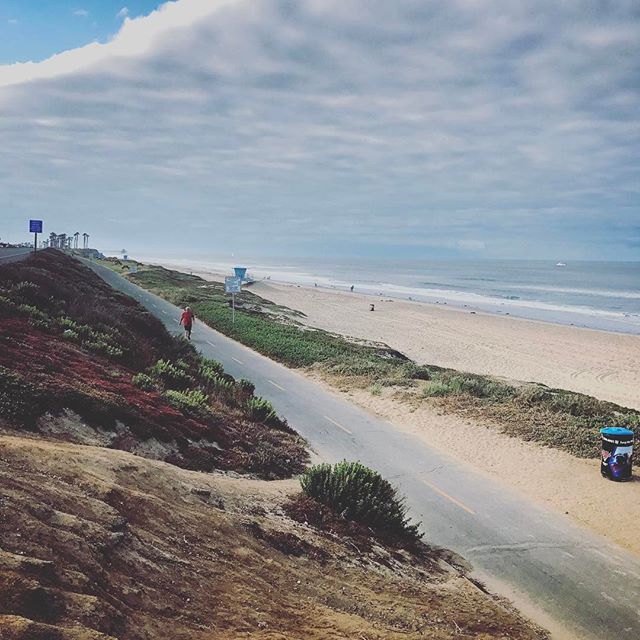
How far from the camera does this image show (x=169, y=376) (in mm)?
15727

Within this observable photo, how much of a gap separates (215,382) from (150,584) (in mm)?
12280

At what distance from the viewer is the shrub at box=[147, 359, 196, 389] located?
15391mm

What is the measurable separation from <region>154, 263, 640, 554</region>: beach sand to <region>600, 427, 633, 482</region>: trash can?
230 millimetres

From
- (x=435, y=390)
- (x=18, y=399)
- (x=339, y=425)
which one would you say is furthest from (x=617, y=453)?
(x=18, y=399)

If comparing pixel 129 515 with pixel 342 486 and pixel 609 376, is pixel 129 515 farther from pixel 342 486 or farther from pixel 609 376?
pixel 609 376

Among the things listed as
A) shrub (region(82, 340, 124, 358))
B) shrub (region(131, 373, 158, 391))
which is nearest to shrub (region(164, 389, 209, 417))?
shrub (region(131, 373, 158, 391))

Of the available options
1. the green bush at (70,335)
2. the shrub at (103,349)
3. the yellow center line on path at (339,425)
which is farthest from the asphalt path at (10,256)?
the yellow center line on path at (339,425)

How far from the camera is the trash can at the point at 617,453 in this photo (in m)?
12.5

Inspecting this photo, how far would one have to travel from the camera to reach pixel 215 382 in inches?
680

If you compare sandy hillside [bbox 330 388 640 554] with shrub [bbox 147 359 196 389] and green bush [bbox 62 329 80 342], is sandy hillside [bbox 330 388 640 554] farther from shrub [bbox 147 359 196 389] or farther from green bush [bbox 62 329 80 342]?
green bush [bbox 62 329 80 342]

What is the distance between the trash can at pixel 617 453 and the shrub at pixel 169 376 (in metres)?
10.1

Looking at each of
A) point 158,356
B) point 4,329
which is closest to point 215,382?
point 158,356

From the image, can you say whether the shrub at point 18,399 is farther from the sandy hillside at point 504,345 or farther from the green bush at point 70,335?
the sandy hillside at point 504,345

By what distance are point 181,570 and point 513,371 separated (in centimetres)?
2879
